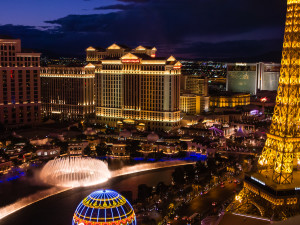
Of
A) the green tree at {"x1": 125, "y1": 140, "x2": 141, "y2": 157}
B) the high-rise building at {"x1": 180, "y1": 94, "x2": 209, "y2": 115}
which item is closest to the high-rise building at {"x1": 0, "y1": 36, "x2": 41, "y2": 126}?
the green tree at {"x1": 125, "y1": 140, "x2": 141, "y2": 157}

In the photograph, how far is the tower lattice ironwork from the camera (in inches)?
1204

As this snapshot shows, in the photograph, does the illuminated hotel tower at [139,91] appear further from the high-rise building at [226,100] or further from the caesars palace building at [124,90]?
the high-rise building at [226,100]

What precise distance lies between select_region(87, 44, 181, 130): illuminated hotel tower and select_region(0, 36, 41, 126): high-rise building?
11.2 meters

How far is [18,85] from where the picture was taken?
64.0 m

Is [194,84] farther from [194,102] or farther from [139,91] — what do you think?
[139,91]

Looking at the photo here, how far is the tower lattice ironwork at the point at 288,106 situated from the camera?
100ft

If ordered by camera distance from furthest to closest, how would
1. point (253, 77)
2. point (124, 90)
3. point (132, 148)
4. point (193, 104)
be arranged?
1. point (253, 77)
2. point (193, 104)
3. point (124, 90)
4. point (132, 148)

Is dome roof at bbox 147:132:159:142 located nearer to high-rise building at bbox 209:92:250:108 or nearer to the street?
the street

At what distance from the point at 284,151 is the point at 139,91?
3907cm

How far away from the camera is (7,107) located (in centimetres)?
6303

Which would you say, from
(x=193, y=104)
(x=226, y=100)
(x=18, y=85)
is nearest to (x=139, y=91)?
(x=193, y=104)

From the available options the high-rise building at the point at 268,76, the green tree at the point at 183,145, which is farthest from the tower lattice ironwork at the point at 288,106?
the high-rise building at the point at 268,76

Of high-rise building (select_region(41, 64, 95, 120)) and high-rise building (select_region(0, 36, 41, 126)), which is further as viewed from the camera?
high-rise building (select_region(41, 64, 95, 120))

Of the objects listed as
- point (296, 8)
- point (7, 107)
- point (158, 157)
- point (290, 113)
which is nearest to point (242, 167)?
point (158, 157)
